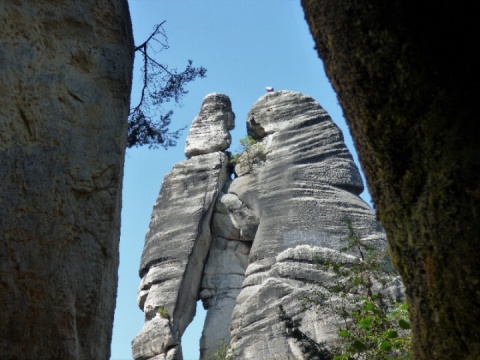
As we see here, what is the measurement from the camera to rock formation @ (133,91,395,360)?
1688cm

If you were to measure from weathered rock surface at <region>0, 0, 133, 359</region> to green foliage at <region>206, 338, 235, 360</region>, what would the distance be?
11266mm

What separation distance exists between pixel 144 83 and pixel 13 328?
148 inches

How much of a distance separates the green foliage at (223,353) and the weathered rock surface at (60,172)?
11266 mm

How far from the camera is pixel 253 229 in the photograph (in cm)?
1953

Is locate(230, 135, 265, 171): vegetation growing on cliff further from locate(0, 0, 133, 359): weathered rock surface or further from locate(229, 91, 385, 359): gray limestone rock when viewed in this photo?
locate(0, 0, 133, 359): weathered rock surface

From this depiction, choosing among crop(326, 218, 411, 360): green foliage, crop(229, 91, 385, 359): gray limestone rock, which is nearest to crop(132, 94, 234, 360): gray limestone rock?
crop(229, 91, 385, 359): gray limestone rock

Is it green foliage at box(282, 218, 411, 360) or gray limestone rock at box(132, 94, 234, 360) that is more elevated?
gray limestone rock at box(132, 94, 234, 360)

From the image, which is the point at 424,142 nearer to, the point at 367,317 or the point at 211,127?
the point at 367,317

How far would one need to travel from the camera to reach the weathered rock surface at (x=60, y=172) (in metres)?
3.94

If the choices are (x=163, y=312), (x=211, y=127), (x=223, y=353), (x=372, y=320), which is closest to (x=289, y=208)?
(x=163, y=312)

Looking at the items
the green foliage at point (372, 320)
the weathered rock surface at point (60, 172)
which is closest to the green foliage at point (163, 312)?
the green foliage at point (372, 320)

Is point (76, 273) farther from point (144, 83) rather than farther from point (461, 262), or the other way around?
point (144, 83)

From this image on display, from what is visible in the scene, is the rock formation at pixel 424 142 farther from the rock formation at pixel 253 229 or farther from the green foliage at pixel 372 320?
the rock formation at pixel 253 229

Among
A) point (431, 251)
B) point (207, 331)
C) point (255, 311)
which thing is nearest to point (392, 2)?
point (431, 251)
